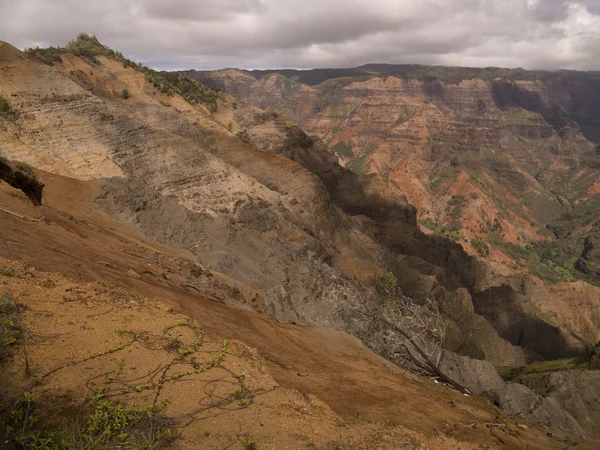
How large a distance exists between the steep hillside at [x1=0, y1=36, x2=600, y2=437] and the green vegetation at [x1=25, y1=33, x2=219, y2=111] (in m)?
0.48

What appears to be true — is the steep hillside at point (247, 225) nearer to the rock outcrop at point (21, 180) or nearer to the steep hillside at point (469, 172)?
the rock outcrop at point (21, 180)

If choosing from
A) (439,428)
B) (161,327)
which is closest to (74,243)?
(161,327)

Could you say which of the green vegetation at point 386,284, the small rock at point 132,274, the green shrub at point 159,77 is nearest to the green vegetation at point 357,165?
the green shrub at point 159,77

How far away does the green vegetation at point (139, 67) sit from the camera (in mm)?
40406

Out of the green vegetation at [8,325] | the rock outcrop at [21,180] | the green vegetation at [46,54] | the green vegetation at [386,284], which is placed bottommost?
the green vegetation at [386,284]

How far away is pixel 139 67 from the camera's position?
51.6m

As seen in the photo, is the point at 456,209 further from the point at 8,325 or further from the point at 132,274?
the point at 8,325

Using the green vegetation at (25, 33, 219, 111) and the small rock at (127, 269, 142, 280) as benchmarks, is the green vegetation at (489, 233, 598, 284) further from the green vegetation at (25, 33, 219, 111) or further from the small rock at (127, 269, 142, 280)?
the small rock at (127, 269, 142, 280)

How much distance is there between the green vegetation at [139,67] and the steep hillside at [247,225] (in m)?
0.48

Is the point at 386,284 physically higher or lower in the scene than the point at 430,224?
higher

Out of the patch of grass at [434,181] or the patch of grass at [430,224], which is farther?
the patch of grass at [434,181]

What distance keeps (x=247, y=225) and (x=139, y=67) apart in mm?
36959

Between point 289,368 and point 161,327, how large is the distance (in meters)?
2.84

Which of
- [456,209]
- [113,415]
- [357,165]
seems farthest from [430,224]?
[113,415]
